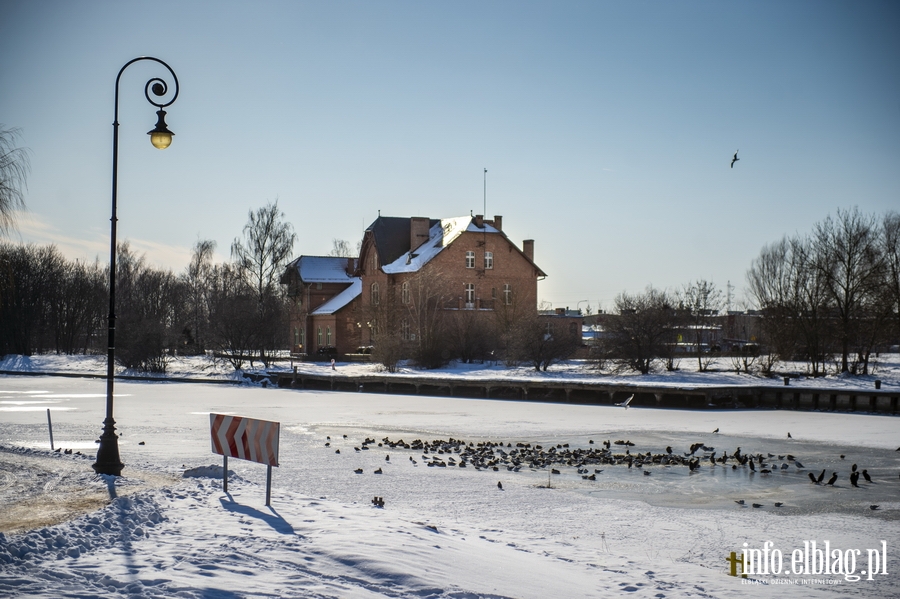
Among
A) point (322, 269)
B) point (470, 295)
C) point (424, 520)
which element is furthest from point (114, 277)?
point (322, 269)

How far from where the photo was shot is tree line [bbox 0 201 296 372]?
53.4m

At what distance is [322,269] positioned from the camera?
3049 inches

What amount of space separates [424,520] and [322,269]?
68.3 m

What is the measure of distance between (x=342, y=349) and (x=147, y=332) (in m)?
18.4

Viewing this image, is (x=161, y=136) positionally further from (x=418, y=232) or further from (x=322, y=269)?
(x=322, y=269)

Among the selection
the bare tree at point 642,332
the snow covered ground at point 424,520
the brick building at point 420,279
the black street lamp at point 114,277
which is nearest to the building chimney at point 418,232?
the brick building at point 420,279

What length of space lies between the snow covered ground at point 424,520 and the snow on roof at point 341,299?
158ft

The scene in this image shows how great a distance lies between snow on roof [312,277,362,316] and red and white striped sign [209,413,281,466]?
189 feet

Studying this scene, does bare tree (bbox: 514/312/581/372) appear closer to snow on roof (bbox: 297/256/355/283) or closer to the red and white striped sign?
snow on roof (bbox: 297/256/355/283)

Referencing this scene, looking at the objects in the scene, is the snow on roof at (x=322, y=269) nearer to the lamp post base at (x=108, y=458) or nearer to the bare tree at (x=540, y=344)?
the bare tree at (x=540, y=344)

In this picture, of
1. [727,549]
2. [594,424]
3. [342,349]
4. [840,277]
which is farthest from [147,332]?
[727,549]

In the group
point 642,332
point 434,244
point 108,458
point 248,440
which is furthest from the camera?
point 434,244

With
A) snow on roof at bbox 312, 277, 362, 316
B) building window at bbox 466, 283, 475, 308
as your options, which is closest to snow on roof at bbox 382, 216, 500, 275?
building window at bbox 466, 283, 475, 308

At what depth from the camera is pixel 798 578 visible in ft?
28.2
